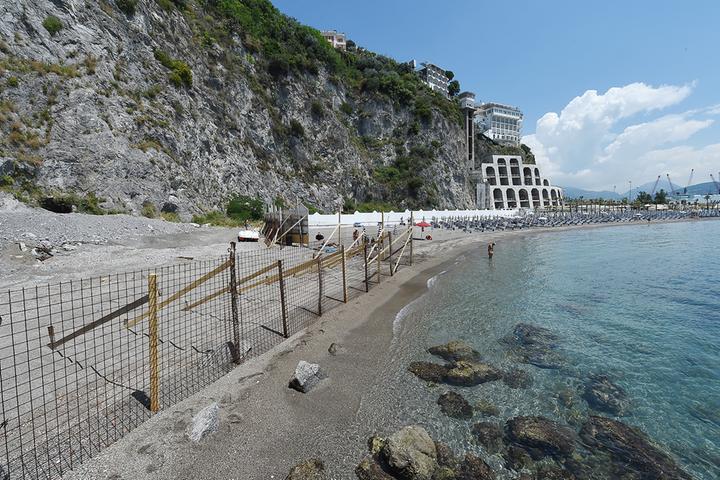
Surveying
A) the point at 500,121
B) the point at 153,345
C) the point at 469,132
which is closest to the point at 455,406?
the point at 153,345

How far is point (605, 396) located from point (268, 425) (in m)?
6.69

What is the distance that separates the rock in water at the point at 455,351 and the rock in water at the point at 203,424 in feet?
17.5

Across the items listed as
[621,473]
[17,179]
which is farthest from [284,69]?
[621,473]

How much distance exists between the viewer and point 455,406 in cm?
618

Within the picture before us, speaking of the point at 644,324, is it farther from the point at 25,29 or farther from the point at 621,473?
the point at 25,29

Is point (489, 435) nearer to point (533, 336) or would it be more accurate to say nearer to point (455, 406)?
point (455, 406)

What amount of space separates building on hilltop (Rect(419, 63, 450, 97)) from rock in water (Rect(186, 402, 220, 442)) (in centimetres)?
10906

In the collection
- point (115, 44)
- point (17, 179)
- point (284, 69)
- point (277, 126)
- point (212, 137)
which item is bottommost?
point (17, 179)

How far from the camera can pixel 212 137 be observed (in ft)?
110

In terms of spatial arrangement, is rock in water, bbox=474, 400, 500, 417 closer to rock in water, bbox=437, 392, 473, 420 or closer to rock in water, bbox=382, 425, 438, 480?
rock in water, bbox=437, 392, 473, 420

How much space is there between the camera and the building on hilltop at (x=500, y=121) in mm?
117088

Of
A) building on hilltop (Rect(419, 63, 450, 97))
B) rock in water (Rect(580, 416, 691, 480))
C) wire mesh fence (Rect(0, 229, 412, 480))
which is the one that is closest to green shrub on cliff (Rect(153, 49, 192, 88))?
wire mesh fence (Rect(0, 229, 412, 480))

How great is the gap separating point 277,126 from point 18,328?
39901 mm

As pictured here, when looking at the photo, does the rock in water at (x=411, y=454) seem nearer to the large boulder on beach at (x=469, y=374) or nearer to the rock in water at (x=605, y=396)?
the large boulder on beach at (x=469, y=374)
